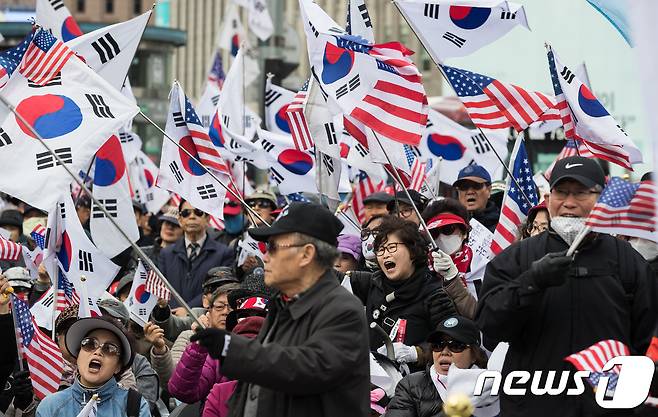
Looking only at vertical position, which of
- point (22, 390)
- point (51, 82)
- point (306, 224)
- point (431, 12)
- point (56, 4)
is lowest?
point (22, 390)

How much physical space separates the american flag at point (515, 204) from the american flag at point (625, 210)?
9.72ft

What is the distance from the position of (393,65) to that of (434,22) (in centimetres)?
55

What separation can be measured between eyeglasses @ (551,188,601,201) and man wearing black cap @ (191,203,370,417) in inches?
44.2

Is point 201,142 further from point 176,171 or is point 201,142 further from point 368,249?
point 368,249

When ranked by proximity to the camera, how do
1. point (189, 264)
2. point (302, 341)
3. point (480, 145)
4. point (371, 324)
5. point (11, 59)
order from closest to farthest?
point (302, 341) → point (371, 324) → point (11, 59) → point (189, 264) → point (480, 145)

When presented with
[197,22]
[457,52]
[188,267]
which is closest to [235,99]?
[188,267]

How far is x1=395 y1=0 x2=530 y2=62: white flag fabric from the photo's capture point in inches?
411

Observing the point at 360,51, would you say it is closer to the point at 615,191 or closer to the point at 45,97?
the point at 45,97

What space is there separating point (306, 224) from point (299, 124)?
18.1 ft

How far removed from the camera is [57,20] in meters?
13.1

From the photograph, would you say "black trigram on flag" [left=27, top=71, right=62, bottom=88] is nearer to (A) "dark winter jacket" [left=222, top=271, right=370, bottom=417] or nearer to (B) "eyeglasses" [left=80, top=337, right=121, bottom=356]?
(B) "eyeglasses" [left=80, top=337, right=121, bottom=356]

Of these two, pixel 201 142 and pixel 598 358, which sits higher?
pixel 598 358

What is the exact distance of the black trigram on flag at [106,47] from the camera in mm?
10905

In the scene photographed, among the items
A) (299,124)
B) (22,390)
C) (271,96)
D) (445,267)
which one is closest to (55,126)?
(22,390)
